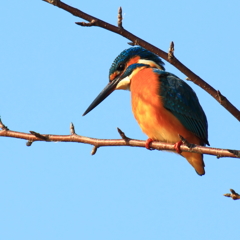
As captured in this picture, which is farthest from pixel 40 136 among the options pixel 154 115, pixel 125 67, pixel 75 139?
pixel 125 67

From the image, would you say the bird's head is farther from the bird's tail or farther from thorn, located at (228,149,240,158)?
thorn, located at (228,149,240,158)

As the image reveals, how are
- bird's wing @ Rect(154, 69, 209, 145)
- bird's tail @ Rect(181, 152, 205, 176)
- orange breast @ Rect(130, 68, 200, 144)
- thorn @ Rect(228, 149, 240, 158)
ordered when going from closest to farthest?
thorn @ Rect(228, 149, 240, 158) → orange breast @ Rect(130, 68, 200, 144) → bird's wing @ Rect(154, 69, 209, 145) → bird's tail @ Rect(181, 152, 205, 176)

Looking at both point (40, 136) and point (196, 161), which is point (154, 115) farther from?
point (40, 136)

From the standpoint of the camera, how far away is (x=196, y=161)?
175 inches

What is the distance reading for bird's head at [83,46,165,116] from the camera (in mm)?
4934

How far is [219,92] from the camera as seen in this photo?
237 centimetres

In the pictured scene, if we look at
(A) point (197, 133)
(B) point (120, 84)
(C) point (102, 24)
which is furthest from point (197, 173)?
(C) point (102, 24)

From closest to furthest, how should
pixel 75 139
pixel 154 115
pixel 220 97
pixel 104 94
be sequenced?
pixel 220 97
pixel 75 139
pixel 154 115
pixel 104 94

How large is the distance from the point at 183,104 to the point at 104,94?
1.05 m

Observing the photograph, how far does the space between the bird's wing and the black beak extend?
641mm

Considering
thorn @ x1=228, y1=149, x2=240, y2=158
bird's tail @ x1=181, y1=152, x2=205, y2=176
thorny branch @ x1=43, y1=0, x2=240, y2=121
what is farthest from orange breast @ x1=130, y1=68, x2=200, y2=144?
thorny branch @ x1=43, y1=0, x2=240, y2=121

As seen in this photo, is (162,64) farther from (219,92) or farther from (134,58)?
(219,92)

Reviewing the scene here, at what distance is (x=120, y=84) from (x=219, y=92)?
2.64 metres

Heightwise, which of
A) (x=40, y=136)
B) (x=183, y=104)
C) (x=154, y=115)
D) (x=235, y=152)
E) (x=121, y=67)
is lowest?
(x=40, y=136)
